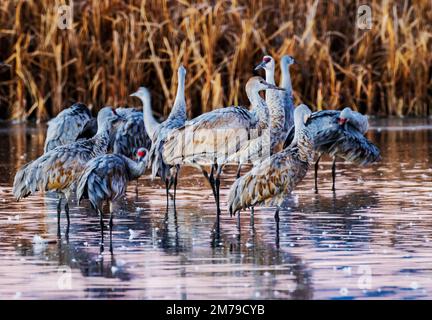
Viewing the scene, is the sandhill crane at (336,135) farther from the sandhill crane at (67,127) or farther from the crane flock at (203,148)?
the sandhill crane at (67,127)

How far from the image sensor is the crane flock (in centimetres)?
1148

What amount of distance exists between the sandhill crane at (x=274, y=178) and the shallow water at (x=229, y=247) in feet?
1.03

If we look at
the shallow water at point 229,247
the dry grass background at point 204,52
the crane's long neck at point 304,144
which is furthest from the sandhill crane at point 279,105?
the dry grass background at point 204,52

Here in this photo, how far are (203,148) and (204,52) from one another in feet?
30.5

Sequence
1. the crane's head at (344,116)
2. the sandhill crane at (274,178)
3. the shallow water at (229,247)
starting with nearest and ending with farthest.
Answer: the shallow water at (229,247) < the sandhill crane at (274,178) < the crane's head at (344,116)

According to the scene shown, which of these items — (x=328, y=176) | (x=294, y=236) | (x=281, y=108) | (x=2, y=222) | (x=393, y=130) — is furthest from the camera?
(x=393, y=130)

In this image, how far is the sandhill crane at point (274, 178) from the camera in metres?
11.5

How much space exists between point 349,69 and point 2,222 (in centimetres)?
1072

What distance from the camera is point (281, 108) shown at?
13.5 meters

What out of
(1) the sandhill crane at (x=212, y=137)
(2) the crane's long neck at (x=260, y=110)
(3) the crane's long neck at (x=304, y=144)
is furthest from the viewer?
(2) the crane's long neck at (x=260, y=110)

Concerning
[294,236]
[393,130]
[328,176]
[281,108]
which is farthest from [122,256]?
[393,130]

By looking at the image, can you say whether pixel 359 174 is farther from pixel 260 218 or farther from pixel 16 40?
pixel 16 40

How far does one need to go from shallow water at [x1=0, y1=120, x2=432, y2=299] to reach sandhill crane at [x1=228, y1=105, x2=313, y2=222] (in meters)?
0.31

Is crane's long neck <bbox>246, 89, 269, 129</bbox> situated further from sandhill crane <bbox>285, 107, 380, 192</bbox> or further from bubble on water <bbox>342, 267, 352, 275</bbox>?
bubble on water <bbox>342, 267, 352, 275</bbox>
